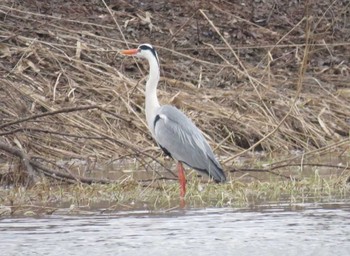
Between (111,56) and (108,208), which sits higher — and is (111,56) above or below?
above

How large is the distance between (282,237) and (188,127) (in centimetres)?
350

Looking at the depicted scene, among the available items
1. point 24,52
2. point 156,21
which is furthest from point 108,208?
point 156,21

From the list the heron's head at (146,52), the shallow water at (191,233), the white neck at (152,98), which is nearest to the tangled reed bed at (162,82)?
the white neck at (152,98)

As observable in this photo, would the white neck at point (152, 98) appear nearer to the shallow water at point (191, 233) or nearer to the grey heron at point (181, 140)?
the grey heron at point (181, 140)

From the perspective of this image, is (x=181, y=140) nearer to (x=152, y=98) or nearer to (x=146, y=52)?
(x=152, y=98)

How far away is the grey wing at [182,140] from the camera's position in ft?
37.6

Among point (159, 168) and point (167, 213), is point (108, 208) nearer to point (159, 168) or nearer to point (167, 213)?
point (167, 213)

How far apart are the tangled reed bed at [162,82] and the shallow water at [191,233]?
2.21 m

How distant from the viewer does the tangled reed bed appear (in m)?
13.9

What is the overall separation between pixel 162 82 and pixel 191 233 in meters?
7.90

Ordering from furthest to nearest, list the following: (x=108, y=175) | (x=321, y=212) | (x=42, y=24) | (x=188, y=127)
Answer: (x=42, y=24)
(x=108, y=175)
(x=188, y=127)
(x=321, y=212)

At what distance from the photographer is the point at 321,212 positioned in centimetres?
960

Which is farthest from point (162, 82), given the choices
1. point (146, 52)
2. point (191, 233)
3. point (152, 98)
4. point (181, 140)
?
point (191, 233)

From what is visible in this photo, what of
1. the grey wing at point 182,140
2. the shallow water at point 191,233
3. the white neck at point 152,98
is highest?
the white neck at point 152,98
